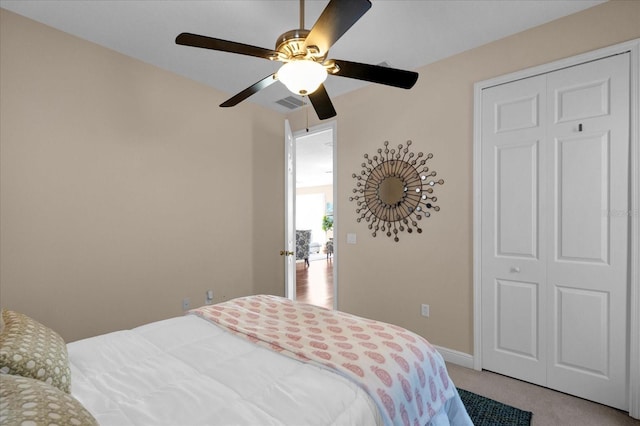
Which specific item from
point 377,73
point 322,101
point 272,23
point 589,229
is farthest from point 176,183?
point 589,229

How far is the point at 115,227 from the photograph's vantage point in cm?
263

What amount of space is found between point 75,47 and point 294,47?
2092 mm

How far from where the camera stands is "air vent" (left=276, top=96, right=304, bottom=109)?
3.64 m

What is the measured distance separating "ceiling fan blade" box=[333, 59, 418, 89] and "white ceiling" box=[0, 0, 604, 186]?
0.70m

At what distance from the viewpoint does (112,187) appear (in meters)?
2.62

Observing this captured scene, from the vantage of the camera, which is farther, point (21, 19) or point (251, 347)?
point (21, 19)

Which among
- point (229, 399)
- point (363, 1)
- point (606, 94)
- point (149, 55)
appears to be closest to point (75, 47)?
point (149, 55)

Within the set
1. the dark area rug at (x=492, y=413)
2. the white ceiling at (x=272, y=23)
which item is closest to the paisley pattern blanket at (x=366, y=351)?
the dark area rug at (x=492, y=413)

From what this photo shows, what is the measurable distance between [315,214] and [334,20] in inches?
392

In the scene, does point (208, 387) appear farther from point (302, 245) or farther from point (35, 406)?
point (302, 245)

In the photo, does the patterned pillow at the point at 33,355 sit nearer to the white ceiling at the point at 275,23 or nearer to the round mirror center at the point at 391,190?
the white ceiling at the point at 275,23

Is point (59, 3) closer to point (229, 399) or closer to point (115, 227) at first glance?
→ point (115, 227)

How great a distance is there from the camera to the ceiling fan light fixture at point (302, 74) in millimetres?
1501

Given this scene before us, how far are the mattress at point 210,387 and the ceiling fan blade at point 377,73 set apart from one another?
4.76 feet
